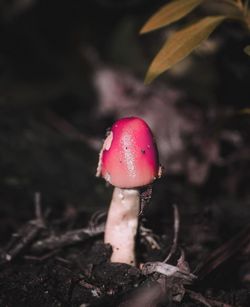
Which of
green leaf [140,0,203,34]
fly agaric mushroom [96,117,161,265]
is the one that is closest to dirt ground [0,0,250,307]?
fly agaric mushroom [96,117,161,265]

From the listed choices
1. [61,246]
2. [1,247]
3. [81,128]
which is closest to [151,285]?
[61,246]

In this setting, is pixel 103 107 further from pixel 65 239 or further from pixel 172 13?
pixel 172 13

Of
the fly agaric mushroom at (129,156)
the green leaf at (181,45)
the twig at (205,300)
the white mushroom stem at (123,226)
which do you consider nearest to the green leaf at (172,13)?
the green leaf at (181,45)

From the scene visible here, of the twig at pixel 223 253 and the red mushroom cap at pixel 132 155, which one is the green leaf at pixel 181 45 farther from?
the twig at pixel 223 253

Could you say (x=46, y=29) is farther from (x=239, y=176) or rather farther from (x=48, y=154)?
(x=239, y=176)

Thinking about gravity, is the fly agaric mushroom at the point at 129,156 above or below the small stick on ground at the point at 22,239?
above
